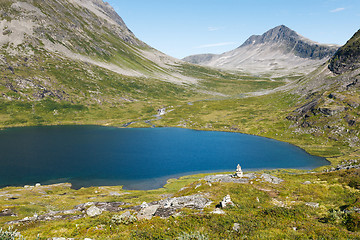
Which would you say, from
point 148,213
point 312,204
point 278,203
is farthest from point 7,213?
point 312,204

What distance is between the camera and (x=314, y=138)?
13088cm

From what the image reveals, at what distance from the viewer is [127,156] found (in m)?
107

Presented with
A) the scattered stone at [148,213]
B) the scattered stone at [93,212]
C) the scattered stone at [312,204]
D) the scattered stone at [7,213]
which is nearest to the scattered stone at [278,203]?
the scattered stone at [312,204]

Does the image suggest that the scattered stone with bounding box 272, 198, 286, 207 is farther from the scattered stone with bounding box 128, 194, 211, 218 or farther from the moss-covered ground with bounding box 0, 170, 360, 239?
the scattered stone with bounding box 128, 194, 211, 218

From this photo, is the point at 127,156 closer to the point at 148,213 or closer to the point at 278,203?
the point at 148,213

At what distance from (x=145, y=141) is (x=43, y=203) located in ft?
288

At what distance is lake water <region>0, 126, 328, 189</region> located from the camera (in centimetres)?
8256

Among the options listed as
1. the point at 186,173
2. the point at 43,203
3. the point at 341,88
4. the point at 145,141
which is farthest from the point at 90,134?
the point at 341,88

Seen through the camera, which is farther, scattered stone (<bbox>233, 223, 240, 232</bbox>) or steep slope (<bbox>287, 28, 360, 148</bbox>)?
steep slope (<bbox>287, 28, 360, 148</bbox>)

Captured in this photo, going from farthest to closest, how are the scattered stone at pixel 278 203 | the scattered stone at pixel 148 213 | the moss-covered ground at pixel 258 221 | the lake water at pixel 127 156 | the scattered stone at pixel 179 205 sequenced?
the lake water at pixel 127 156 → the scattered stone at pixel 278 203 → the scattered stone at pixel 179 205 → the scattered stone at pixel 148 213 → the moss-covered ground at pixel 258 221

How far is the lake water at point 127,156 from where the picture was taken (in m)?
82.6

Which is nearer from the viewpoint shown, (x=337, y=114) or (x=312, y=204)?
(x=312, y=204)

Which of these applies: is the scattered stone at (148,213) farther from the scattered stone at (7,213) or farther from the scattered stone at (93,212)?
the scattered stone at (7,213)

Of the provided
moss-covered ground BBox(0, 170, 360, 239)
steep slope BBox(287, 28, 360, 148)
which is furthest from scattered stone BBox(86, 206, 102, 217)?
steep slope BBox(287, 28, 360, 148)
